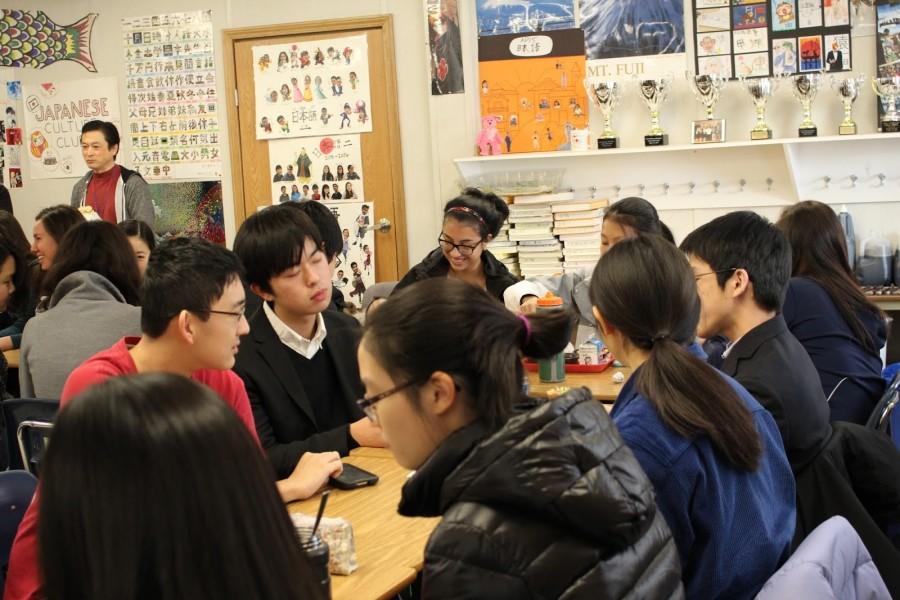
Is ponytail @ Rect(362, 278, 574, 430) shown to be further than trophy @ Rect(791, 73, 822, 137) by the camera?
No

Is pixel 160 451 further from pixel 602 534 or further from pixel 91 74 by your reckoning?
pixel 91 74

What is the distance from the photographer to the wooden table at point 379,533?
1.90 m

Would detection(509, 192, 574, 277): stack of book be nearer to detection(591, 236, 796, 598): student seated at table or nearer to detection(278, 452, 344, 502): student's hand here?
detection(278, 452, 344, 502): student's hand

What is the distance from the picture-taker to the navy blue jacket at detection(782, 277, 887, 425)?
3402 mm

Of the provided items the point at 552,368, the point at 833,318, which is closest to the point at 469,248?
the point at 552,368

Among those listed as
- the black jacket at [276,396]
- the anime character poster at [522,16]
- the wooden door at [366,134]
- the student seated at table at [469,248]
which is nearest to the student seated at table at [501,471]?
the black jacket at [276,396]

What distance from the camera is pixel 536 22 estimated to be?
6.02m

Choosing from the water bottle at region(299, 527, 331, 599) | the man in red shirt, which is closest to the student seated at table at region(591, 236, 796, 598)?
the water bottle at region(299, 527, 331, 599)

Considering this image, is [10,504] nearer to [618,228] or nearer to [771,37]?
[618,228]

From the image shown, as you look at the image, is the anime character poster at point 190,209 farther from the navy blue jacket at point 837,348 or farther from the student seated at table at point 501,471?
the student seated at table at point 501,471

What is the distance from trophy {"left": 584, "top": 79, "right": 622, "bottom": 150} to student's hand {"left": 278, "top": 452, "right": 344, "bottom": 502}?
12.0ft

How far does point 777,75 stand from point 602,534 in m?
4.90

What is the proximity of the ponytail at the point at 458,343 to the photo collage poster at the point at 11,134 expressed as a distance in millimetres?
6468

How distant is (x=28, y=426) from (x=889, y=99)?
14.5 feet
